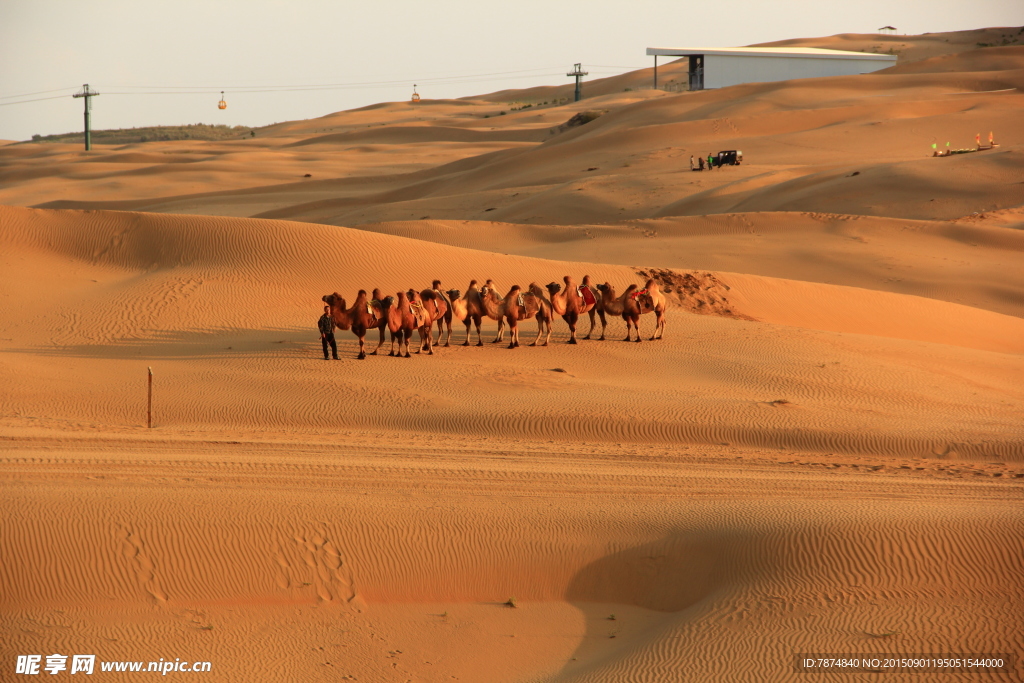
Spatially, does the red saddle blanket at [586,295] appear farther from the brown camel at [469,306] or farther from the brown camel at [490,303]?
the brown camel at [469,306]

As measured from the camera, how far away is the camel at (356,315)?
14711 millimetres

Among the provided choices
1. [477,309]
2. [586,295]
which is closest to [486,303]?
[477,309]

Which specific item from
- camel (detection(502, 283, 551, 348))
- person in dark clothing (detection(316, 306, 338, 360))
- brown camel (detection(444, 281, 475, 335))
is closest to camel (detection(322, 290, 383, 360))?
person in dark clothing (detection(316, 306, 338, 360))

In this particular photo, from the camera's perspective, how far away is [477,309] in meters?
15.7

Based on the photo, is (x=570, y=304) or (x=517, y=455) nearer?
(x=517, y=455)

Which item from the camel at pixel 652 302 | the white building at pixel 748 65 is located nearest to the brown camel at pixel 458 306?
the camel at pixel 652 302

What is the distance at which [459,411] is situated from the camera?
12.6m

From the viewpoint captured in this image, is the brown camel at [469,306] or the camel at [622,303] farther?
the camel at [622,303]

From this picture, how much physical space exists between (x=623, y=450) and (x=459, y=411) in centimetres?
234

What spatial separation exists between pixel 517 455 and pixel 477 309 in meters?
5.23

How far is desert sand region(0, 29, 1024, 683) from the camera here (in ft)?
23.6

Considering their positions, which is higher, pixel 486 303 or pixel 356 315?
pixel 486 303

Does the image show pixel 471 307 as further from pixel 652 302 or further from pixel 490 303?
pixel 652 302

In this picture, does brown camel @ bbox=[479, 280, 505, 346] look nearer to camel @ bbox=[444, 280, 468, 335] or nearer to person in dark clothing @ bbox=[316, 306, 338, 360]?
camel @ bbox=[444, 280, 468, 335]
